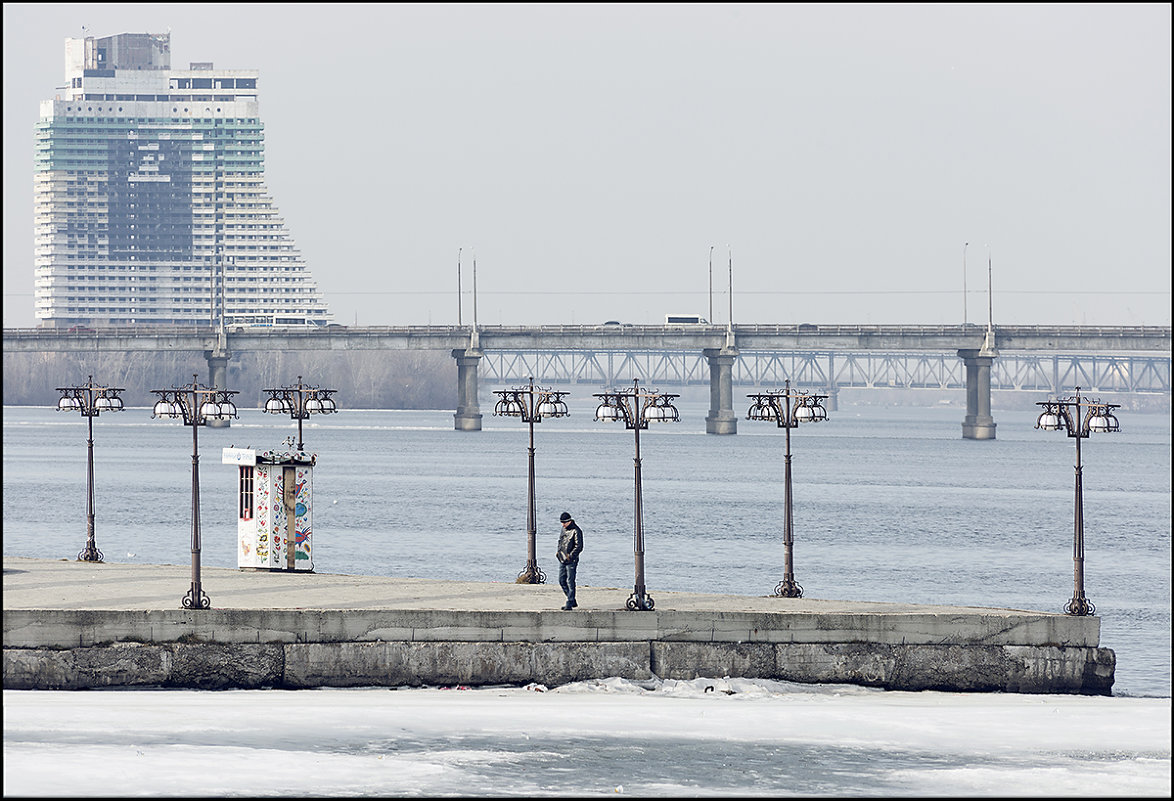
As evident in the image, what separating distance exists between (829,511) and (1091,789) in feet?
228

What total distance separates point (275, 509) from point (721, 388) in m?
151

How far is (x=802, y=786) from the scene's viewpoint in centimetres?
2386

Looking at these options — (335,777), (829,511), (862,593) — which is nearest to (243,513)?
(335,777)

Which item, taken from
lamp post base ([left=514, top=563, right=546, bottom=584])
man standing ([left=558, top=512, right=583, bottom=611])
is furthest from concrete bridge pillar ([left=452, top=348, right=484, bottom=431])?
man standing ([left=558, top=512, right=583, bottom=611])

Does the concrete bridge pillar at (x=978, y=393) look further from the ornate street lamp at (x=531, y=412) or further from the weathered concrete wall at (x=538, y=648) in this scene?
the weathered concrete wall at (x=538, y=648)

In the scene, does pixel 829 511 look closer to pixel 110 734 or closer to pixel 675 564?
pixel 675 564

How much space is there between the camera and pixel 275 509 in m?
40.8

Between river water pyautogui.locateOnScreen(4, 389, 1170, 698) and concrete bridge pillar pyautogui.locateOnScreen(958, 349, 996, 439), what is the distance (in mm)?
22215

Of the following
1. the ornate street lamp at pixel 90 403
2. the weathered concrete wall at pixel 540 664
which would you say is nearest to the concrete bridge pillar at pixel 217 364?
the ornate street lamp at pixel 90 403

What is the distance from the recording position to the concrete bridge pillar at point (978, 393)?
181 metres

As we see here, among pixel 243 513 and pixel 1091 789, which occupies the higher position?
pixel 243 513

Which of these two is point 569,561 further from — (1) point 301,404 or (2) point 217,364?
(2) point 217,364

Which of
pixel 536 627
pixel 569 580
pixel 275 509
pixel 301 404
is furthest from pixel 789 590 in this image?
pixel 301 404

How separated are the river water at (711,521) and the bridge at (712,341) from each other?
72.7 ft
